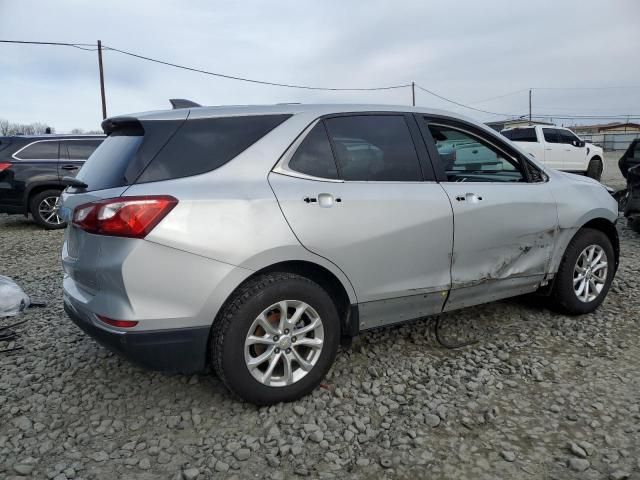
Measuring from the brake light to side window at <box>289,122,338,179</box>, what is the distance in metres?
0.73

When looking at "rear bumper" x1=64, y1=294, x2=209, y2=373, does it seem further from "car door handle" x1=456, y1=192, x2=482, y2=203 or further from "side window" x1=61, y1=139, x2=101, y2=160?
"side window" x1=61, y1=139, x2=101, y2=160

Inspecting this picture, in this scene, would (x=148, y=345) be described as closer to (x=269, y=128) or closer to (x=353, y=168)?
(x=269, y=128)

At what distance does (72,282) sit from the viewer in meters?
2.84

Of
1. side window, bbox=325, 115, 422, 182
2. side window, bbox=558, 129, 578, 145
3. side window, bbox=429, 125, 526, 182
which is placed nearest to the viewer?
side window, bbox=325, 115, 422, 182

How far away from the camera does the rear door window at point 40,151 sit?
9.04 m

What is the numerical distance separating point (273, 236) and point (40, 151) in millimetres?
8448

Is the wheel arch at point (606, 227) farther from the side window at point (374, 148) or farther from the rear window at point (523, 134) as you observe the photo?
the rear window at point (523, 134)

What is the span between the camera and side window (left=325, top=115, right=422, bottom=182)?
9.57 ft

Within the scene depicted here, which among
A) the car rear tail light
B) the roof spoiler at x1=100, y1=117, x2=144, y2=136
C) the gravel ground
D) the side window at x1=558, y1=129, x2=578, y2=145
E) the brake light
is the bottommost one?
the gravel ground

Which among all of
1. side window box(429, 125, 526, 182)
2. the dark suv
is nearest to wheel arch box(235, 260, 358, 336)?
side window box(429, 125, 526, 182)

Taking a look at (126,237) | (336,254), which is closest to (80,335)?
(126,237)

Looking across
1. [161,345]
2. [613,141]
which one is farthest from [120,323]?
[613,141]

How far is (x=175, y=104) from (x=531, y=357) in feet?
9.32

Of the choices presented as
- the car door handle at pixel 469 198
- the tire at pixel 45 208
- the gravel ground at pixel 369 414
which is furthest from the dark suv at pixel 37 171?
the car door handle at pixel 469 198
